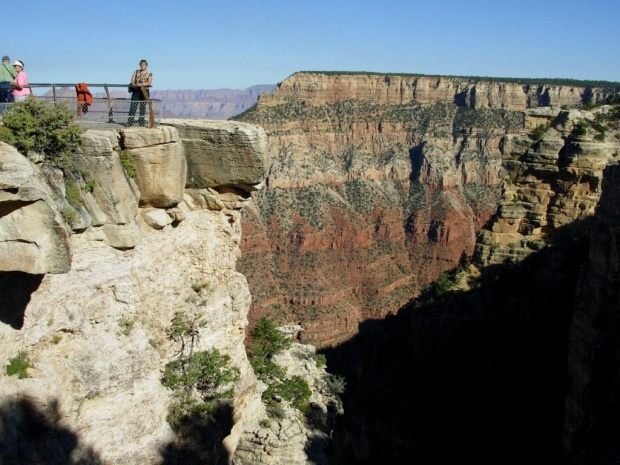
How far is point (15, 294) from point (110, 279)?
62.7 inches

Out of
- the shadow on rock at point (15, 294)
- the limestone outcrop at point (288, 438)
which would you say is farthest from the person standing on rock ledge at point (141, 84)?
the limestone outcrop at point (288, 438)

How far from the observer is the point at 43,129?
29.6 ft

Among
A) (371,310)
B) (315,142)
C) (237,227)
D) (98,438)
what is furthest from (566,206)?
(315,142)

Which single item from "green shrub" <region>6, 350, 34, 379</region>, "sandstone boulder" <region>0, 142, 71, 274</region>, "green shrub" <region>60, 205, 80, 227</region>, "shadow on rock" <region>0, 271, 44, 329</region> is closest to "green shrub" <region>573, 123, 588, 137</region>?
"green shrub" <region>60, 205, 80, 227</region>

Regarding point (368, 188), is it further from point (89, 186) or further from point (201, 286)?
point (89, 186)

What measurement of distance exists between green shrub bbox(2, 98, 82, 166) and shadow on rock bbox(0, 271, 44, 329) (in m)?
1.83

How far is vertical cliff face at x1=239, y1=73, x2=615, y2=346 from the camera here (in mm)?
64625

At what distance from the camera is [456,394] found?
1970 centimetres

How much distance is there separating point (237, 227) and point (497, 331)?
1149cm

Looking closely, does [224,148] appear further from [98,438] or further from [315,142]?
[315,142]

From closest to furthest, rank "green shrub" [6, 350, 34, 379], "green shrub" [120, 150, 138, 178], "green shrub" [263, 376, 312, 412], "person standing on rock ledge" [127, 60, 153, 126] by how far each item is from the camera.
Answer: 1. "green shrub" [6, 350, 34, 379]
2. "green shrub" [120, 150, 138, 178]
3. "person standing on rock ledge" [127, 60, 153, 126]
4. "green shrub" [263, 376, 312, 412]

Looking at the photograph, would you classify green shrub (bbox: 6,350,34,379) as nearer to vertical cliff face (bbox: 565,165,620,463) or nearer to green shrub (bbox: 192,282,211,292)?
green shrub (bbox: 192,282,211,292)

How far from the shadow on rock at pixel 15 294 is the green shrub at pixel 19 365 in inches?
18.6

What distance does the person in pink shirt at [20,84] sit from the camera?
10789 millimetres
